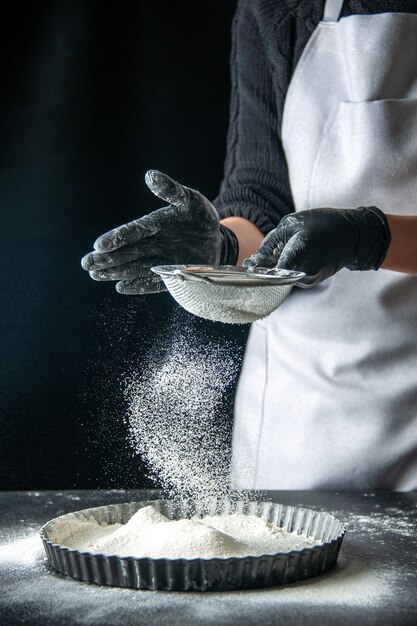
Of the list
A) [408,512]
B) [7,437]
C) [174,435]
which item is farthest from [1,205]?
[408,512]

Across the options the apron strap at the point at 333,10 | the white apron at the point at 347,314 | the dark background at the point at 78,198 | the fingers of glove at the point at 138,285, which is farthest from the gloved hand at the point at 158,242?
the dark background at the point at 78,198

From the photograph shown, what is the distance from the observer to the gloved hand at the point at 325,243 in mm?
1163

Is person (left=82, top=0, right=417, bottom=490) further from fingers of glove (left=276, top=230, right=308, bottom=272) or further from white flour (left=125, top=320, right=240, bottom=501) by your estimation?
white flour (left=125, top=320, right=240, bottom=501)

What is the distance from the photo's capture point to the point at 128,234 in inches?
48.4

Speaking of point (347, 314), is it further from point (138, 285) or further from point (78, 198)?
point (78, 198)

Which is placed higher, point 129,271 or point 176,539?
point 129,271

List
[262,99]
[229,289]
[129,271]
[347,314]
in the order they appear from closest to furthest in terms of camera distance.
Answer: [229,289]
[129,271]
[347,314]
[262,99]

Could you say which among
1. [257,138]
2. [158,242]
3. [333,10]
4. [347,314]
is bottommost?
[347,314]

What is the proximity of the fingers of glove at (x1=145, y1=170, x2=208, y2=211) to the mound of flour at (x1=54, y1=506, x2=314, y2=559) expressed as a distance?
47 centimetres

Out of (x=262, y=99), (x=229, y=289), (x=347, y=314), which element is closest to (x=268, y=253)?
(x=229, y=289)

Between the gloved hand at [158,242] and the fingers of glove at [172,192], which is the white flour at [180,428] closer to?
the gloved hand at [158,242]

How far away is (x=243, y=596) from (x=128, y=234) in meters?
0.59

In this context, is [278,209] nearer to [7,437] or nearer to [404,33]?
[404,33]

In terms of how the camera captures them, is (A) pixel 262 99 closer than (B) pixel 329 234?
No
